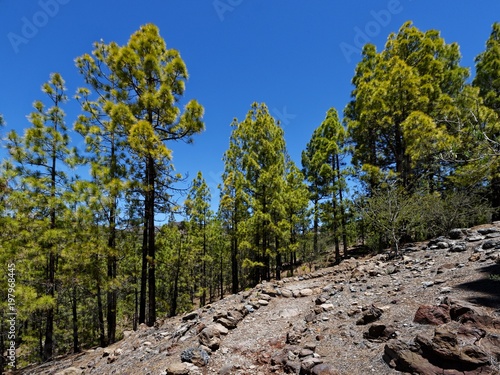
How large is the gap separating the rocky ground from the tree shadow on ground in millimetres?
14

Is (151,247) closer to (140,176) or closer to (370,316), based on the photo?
(140,176)

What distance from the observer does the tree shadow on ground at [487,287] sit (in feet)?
13.3

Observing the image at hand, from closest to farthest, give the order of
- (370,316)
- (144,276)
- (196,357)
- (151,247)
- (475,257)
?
(196,357) < (370,316) < (475,257) < (144,276) < (151,247)

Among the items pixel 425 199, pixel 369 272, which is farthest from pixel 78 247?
pixel 425 199

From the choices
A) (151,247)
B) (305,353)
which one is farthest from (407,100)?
(151,247)

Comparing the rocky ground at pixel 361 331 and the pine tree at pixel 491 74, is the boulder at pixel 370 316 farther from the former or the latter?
the pine tree at pixel 491 74

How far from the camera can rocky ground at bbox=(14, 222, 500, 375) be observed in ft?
10.3

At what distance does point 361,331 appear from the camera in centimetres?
442

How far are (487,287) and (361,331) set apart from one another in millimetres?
2614

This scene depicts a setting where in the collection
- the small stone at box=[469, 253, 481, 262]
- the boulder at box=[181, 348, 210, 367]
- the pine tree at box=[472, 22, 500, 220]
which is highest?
the pine tree at box=[472, 22, 500, 220]

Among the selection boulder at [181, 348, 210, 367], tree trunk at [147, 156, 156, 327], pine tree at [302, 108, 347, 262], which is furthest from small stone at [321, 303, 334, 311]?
pine tree at [302, 108, 347, 262]

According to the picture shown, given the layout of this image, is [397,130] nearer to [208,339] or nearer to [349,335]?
[349,335]

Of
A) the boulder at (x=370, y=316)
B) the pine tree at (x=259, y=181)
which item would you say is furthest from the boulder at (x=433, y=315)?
the pine tree at (x=259, y=181)

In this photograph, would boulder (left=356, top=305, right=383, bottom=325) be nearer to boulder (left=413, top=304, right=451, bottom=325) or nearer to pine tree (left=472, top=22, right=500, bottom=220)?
boulder (left=413, top=304, right=451, bottom=325)
